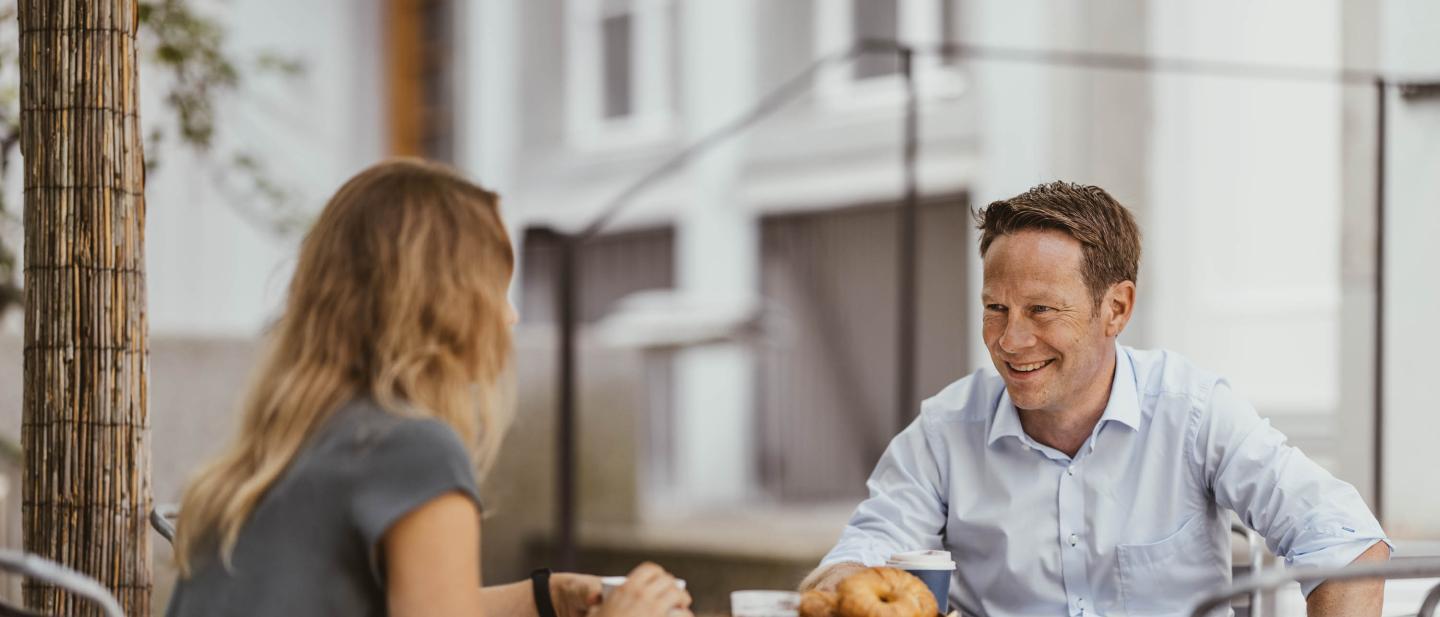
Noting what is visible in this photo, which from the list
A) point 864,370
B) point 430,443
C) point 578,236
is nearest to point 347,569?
point 430,443

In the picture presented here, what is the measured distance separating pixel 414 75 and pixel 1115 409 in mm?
13541

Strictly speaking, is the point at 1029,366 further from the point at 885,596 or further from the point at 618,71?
the point at 618,71

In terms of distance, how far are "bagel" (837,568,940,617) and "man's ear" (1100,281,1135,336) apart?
697mm

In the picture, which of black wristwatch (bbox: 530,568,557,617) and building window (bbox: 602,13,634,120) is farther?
building window (bbox: 602,13,634,120)

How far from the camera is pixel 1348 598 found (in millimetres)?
2086

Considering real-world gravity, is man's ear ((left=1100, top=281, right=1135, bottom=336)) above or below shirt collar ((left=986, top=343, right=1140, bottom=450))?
above

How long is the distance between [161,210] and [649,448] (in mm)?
4310

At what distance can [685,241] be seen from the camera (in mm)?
12148

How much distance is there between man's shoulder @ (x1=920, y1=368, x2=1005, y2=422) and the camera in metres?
2.50

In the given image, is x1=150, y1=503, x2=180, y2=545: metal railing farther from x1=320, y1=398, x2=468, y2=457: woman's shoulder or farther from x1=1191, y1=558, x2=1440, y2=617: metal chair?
x1=1191, y1=558, x2=1440, y2=617: metal chair

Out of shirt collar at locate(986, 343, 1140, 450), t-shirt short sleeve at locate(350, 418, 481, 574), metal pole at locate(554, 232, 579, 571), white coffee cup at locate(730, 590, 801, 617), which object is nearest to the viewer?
t-shirt short sleeve at locate(350, 418, 481, 574)

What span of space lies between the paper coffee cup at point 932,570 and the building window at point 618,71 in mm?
11133

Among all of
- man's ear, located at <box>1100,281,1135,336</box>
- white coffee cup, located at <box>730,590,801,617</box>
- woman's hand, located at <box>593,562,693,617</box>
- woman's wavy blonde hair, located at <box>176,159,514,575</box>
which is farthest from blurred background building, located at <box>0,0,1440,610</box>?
white coffee cup, located at <box>730,590,801,617</box>

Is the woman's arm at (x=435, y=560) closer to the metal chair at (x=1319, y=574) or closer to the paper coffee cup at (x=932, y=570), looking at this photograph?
the paper coffee cup at (x=932, y=570)
